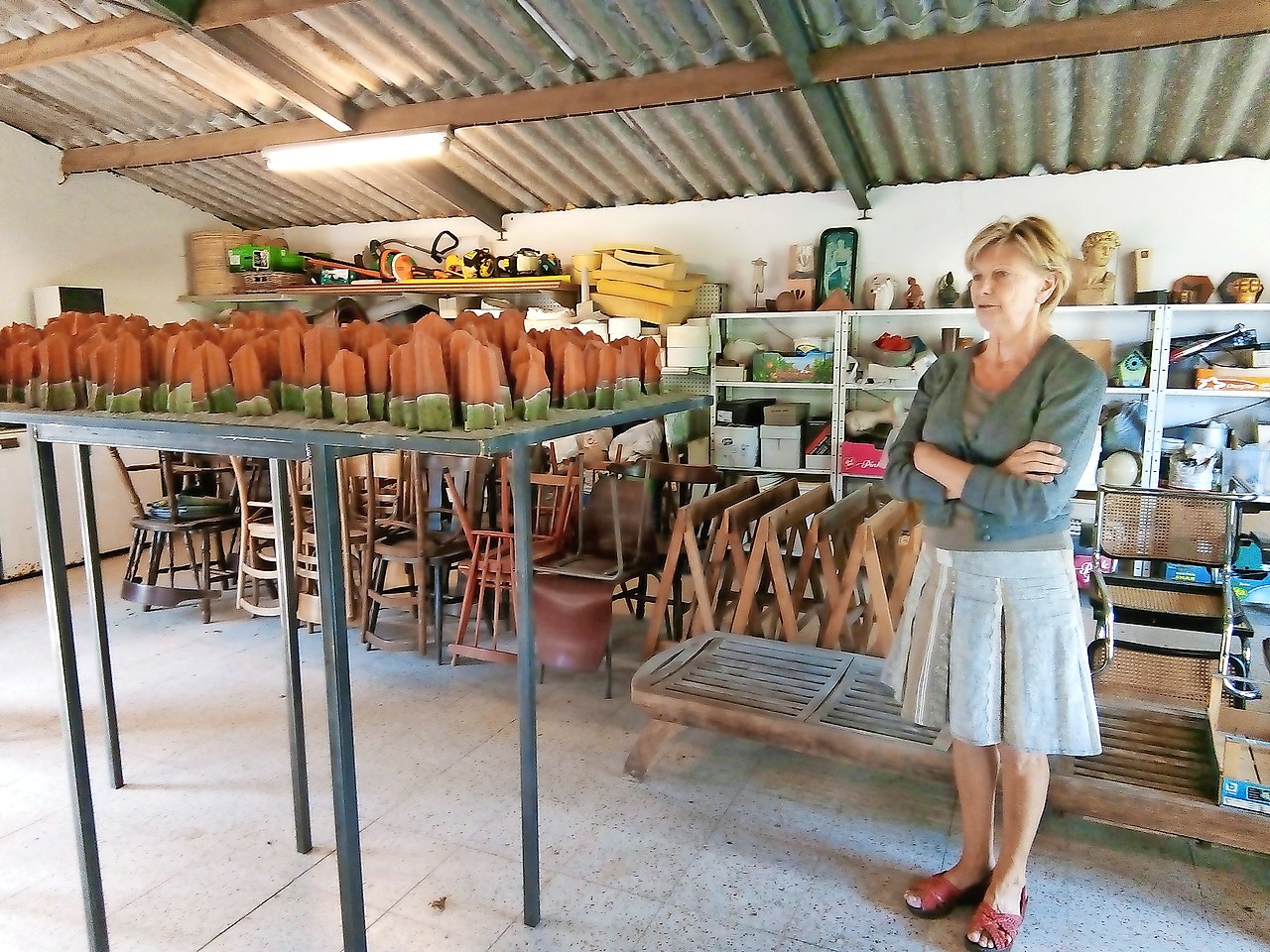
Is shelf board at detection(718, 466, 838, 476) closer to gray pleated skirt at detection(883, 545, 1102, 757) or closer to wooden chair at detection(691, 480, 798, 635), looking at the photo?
wooden chair at detection(691, 480, 798, 635)

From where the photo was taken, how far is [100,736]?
3168 millimetres

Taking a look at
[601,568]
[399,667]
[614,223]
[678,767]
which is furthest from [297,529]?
[614,223]

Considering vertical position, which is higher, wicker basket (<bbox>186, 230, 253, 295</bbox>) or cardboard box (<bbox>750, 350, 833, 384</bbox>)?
wicker basket (<bbox>186, 230, 253, 295</bbox>)

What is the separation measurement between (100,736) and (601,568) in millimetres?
2025

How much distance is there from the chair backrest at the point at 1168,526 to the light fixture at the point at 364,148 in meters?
3.95

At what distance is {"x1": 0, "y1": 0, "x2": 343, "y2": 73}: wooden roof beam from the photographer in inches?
144

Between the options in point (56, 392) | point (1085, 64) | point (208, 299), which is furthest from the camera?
point (208, 299)

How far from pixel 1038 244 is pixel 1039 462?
1.55 ft

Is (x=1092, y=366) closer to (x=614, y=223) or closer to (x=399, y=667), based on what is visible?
(x=399, y=667)

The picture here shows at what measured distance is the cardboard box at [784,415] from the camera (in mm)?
5418

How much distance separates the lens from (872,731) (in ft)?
8.01

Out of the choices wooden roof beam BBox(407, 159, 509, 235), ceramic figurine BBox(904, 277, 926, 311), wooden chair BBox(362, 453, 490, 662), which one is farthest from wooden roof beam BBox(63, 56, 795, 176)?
wooden chair BBox(362, 453, 490, 662)

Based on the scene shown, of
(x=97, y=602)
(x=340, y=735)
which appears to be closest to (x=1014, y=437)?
(x=340, y=735)

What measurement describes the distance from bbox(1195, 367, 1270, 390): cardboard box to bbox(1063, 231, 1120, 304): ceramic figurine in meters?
0.63
